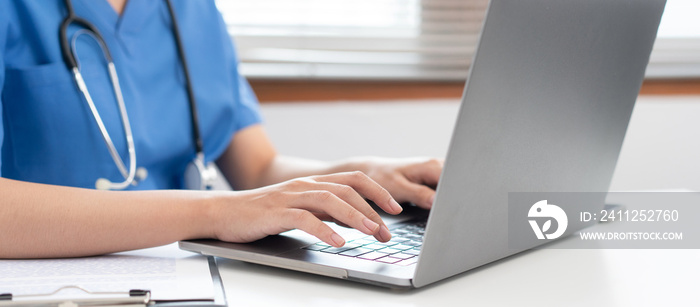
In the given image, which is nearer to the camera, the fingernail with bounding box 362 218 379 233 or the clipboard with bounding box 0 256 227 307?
the clipboard with bounding box 0 256 227 307

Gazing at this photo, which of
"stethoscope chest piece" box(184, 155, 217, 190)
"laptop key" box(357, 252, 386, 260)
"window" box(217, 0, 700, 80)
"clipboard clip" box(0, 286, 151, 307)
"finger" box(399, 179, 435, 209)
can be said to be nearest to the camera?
"clipboard clip" box(0, 286, 151, 307)

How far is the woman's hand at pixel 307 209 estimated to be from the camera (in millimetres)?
605

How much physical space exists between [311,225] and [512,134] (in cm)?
18

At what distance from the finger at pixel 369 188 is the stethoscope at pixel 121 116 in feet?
1.27

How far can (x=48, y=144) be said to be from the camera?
0.91 metres

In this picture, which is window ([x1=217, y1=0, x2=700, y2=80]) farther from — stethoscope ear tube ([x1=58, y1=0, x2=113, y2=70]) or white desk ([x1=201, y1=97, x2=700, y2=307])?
white desk ([x1=201, y1=97, x2=700, y2=307])

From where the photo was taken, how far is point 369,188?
646 mm

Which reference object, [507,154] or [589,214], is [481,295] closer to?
[507,154]

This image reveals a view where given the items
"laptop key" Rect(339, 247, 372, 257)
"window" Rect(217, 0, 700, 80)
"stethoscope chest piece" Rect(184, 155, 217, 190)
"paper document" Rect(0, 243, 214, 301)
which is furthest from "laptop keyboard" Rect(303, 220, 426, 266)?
"window" Rect(217, 0, 700, 80)

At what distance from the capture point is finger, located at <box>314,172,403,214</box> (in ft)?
2.09

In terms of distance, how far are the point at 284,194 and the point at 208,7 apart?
630 mm

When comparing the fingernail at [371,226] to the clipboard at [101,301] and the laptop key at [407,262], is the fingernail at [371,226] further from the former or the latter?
the clipboard at [101,301]

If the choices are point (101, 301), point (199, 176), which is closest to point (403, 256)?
point (101, 301)

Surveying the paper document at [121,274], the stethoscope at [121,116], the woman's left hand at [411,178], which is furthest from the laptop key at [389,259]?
the stethoscope at [121,116]
